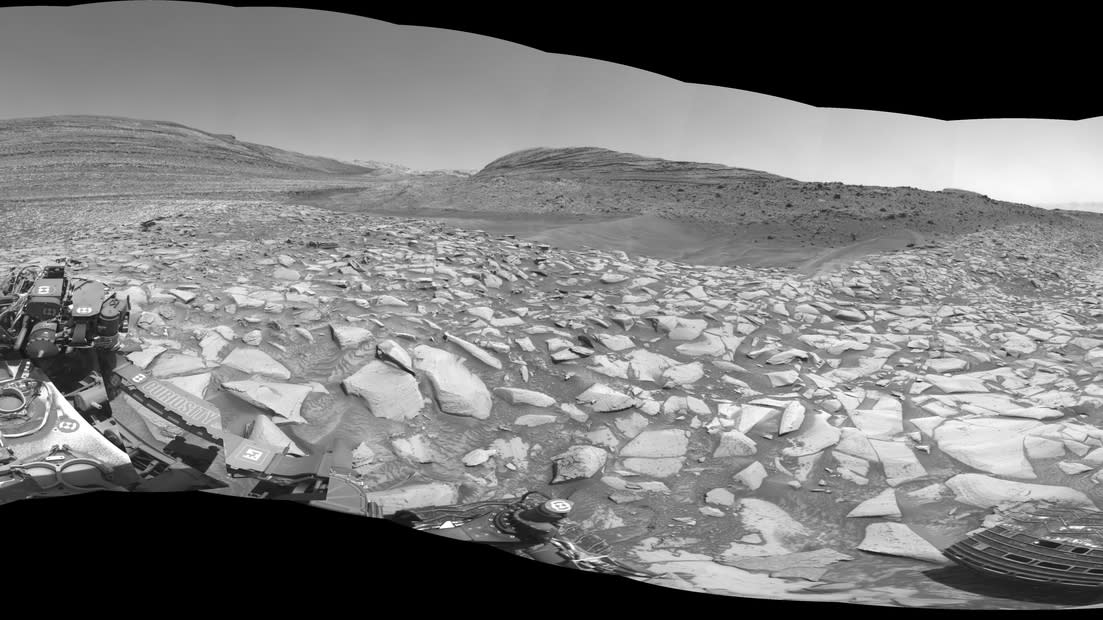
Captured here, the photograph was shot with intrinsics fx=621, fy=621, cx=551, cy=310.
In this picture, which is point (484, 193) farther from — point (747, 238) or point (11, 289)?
point (11, 289)

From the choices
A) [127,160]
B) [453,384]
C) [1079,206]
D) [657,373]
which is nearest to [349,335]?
[453,384]

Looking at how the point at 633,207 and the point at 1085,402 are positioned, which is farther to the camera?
the point at 633,207

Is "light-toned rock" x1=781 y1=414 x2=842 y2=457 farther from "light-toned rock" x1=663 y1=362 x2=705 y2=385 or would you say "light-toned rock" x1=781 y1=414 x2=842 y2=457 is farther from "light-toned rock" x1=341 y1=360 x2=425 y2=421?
"light-toned rock" x1=341 y1=360 x2=425 y2=421

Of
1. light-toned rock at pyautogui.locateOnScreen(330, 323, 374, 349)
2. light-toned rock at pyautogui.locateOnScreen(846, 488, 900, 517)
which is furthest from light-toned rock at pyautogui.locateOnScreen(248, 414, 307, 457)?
light-toned rock at pyautogui.locateOnScreen(846, 488, 900, 517)

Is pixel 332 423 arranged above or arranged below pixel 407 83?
below

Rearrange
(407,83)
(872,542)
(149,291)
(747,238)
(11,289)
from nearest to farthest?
(872,542), (11,289), (149,291), (407,83), (747,238)

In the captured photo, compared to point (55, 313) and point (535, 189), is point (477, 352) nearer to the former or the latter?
point (535, 189)

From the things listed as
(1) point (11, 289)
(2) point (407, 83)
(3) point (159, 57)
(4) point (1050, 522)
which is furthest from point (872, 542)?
(3) point (159, 57)
